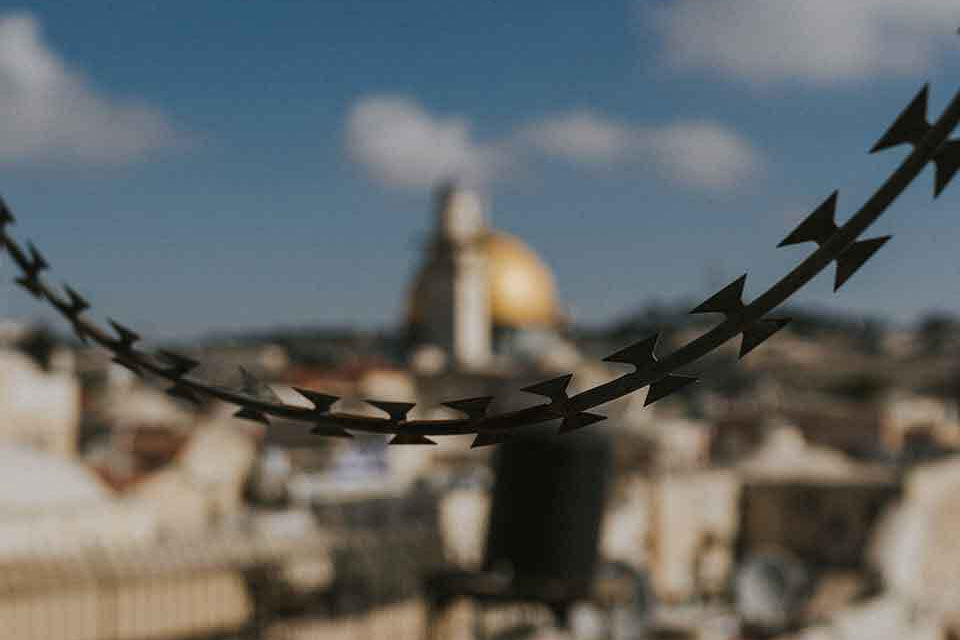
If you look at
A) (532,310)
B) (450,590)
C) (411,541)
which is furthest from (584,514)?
(532,310)

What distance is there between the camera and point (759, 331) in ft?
2.74

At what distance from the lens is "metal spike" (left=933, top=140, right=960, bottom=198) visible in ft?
2.50

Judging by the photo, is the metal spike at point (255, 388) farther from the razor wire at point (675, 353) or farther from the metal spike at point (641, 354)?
the metal spike at point (641, 354)

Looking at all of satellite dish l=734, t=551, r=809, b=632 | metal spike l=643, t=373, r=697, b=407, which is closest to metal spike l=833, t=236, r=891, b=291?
metal spike l=643, t=373, r=697, b=407

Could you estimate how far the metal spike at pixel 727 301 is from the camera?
81 centimetres

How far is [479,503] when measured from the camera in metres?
10.2

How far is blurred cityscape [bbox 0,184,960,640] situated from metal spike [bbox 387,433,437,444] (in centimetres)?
13

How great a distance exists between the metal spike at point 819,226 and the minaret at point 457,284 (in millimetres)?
28483

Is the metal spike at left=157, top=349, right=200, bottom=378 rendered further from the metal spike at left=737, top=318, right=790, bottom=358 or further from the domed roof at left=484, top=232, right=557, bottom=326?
the domed roof at left=484, top=232, right=557, bottom=326

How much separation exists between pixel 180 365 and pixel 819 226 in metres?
0.64

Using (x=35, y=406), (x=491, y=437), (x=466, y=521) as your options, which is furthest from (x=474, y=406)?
(x=35, y=406)

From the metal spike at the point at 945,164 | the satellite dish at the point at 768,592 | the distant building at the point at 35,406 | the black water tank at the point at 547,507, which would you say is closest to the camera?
the metal spike at the point at 945,164

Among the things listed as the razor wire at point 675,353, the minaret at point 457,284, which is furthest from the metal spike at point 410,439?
the minaret at point 457,284

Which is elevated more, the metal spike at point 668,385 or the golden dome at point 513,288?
the golden dome at point 513,288
